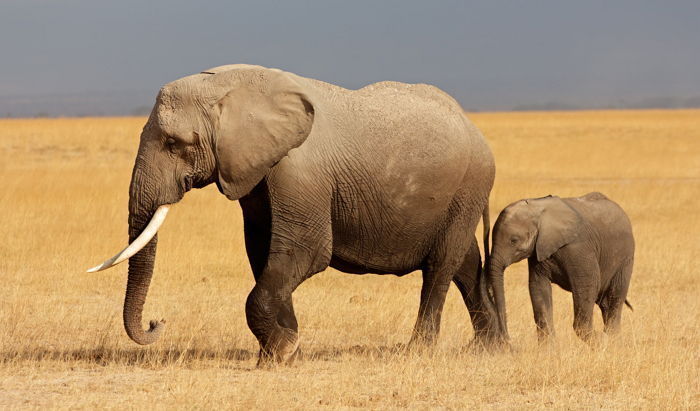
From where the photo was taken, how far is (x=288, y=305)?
28.1 ft

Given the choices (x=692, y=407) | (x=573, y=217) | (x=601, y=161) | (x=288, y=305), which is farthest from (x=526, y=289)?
(x=601, y=161)

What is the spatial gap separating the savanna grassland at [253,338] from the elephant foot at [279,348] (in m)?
0.15

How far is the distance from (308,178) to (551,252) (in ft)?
8.76

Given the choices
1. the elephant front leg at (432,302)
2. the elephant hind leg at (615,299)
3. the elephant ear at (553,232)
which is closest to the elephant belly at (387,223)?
the elephant front leg at (432,302)

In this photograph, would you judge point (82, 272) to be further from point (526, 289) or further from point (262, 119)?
point (262, 119)

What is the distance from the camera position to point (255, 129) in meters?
8.05

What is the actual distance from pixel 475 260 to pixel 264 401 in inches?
134

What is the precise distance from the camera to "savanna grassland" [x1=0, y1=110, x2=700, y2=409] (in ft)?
24.5

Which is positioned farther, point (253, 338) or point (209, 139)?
point (253, 338)

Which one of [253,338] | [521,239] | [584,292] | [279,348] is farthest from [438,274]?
[253,338]

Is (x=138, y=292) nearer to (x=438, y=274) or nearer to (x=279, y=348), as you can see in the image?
(x=279, y=348)

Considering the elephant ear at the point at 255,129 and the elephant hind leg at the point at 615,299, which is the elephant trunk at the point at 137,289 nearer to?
the elephant ear at the point at 255,129

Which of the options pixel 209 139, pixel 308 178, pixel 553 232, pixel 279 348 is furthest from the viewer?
pixel 553 232

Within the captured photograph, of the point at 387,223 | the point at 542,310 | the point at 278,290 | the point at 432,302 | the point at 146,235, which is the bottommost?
the point at 542,310
